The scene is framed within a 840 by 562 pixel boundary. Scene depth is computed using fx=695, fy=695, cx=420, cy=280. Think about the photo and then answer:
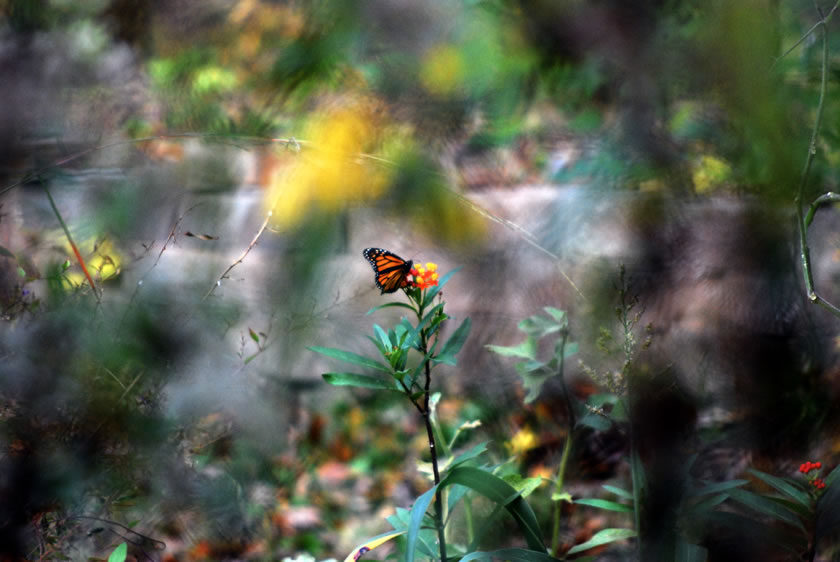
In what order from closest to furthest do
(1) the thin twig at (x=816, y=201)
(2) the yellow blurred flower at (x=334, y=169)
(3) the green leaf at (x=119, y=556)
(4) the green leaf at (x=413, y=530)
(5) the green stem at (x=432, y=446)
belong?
(1) the thin twig at (x=816, y=201) → (4) the green leaf at (x=413, y=530) → (5) the green stem at (x=432, y=446) → (3) the green leaf at (x=119, y=556) → (2) the yellow blurred flower at (x=334, y=169)

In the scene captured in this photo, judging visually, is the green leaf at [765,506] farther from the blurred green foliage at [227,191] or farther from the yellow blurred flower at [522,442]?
the yellow blurred flower at [522,442]

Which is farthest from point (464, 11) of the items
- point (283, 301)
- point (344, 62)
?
point (283, 301)

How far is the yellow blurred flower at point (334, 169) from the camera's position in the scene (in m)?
1.30

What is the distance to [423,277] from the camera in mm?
804

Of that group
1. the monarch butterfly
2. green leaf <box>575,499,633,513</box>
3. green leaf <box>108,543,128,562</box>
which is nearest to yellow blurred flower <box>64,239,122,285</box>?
green leaf <box>108,543,128,562</box>

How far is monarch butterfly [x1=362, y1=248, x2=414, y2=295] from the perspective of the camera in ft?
2.81

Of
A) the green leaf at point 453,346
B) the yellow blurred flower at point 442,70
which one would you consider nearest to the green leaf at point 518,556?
the green leaf at point 453,346

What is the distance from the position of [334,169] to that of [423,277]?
0.59 metres

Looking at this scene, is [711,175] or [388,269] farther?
[388,269]

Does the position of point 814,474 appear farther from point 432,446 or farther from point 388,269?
point 388,269

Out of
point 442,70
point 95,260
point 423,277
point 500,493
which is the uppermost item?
point 442,70

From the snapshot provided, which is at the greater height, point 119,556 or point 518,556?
point 518,556

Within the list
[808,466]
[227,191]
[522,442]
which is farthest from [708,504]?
[227,191]

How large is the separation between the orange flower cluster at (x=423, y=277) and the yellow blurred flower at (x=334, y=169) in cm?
52
